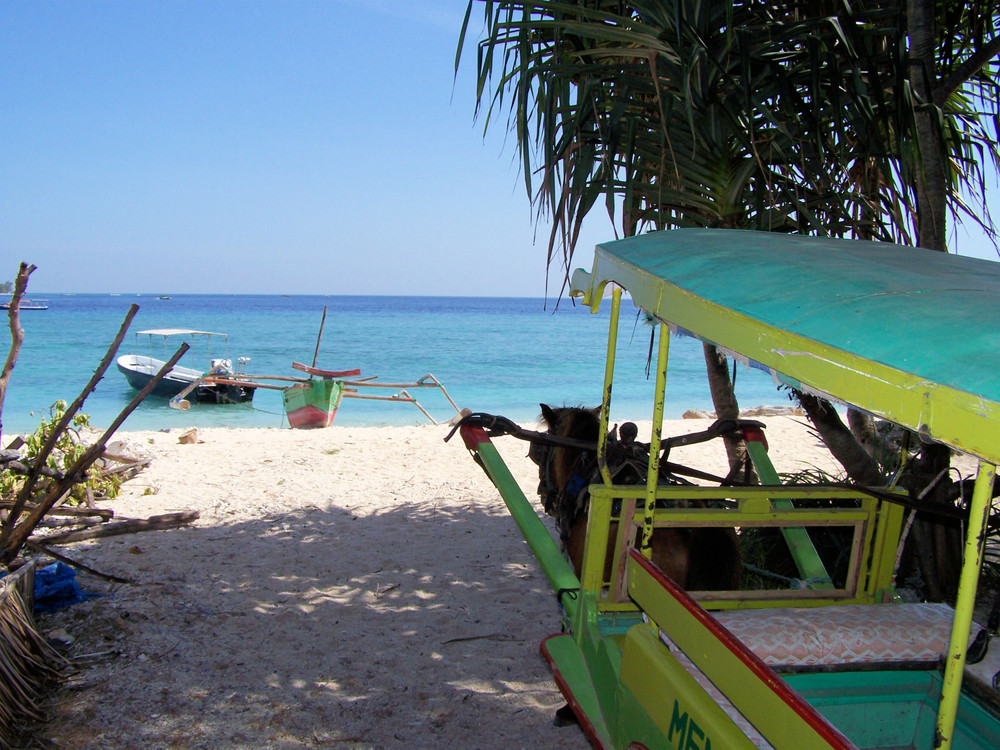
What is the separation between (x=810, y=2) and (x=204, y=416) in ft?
60.0

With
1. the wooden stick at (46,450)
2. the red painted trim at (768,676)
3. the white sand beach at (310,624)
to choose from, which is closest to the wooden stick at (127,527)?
the white sand beach at (310,624)

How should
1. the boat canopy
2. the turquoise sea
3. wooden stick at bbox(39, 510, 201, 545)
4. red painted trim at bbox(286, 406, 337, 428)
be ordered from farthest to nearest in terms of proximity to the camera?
the turquoise sea < red painted trim at bbox(286, 406, 337, 428) < wooden stick at bbox(39, 510, 201, 545) < the boat canopy

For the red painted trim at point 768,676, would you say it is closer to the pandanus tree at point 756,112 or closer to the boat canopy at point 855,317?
the boat canopy at point 855,317

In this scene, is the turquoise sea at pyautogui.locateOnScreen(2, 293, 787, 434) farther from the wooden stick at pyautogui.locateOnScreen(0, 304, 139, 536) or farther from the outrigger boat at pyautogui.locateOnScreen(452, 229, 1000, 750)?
the wooden stick at pyautogui.locateOnScreen(0, 304, 139, 536)

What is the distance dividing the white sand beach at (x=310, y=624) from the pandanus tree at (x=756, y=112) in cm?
205

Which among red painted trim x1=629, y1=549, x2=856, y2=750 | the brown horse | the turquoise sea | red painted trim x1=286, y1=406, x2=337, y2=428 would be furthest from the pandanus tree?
red painted trim x1=286, y1=406, x2=337, y2=428

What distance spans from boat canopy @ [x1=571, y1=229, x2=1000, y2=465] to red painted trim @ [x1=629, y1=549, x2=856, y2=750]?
58cm

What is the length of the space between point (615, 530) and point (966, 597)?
2056mm

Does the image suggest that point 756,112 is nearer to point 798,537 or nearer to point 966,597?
point 798,537

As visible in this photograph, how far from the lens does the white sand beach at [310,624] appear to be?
10.2ft

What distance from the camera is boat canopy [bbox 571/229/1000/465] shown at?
1028mm

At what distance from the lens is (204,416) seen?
1897cm

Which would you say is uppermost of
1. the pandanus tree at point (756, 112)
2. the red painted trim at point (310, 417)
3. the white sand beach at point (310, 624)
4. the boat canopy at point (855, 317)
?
the pandanus tree at point (756, 112)

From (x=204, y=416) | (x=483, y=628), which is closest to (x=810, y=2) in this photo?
(x=483, y=628)
